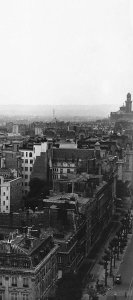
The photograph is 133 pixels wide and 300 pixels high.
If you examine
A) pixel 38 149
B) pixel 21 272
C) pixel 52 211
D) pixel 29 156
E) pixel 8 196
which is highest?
pixel 38 149

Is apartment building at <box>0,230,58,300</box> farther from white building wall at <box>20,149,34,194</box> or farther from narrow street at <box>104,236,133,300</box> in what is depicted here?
white building wall at <box>20,149,34,194</box>

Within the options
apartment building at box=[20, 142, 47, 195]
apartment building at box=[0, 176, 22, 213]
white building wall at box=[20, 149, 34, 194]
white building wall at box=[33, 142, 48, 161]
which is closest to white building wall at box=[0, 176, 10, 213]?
apartment building at box=[0, 176, 22, 213]

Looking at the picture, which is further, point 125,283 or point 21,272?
point 125,283

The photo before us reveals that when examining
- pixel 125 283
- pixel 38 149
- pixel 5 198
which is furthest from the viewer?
pixel 38 149

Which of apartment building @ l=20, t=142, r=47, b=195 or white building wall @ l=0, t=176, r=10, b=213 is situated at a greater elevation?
apartment building @ l=20, t=142, r=47, b=195

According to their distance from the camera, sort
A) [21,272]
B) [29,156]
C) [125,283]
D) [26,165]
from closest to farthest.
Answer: [21,272] → [125,283] → [26,165] → [29,156]

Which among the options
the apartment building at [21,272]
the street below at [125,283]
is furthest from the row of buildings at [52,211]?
the street below at [125,283]

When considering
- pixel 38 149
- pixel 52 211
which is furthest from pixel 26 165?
pixel 52 211

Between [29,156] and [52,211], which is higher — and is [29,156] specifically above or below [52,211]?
above

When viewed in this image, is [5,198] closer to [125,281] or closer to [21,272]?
[125,281]

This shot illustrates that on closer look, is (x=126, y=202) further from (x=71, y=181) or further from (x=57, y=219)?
(x=57, y=219)

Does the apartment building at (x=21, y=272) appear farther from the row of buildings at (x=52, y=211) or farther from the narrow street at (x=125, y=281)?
the narrow street at (x=125, y=281)
